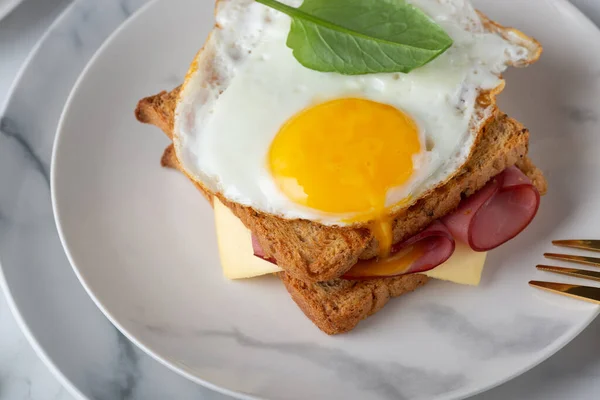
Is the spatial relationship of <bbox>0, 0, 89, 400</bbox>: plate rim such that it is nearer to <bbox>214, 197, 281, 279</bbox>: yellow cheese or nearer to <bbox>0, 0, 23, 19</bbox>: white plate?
<bbox>0, 0, 23, 19</bbox>: white plate

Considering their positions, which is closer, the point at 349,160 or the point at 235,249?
the point at 349,160

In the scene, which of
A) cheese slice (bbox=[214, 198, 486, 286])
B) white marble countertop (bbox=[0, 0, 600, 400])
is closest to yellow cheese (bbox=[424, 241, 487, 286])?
cheese slice (bbox=[214, 198, 486, 286])

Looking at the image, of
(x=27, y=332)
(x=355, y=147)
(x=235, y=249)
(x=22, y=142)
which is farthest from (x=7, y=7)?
(x=355, y=147)

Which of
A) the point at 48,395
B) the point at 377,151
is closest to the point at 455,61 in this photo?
the point at 377,151

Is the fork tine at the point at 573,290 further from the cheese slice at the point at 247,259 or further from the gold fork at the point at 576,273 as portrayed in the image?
the cheese slice at the point at 247,259

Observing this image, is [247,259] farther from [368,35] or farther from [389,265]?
[368,35]

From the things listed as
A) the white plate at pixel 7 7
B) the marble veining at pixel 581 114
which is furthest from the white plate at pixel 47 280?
the marble veining at pixel 581 114

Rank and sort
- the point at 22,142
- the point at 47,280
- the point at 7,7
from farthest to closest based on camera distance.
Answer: the point at 7,7, the point at 22,142, the point at 47,280
